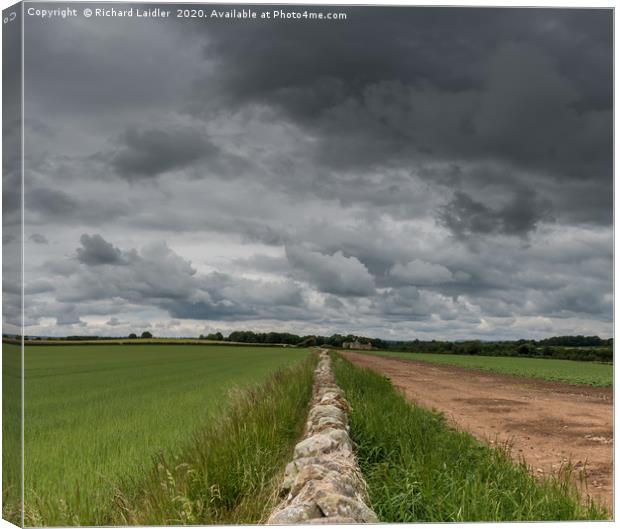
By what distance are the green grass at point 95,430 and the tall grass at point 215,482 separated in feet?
1.20

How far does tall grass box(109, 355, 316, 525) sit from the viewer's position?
14.9ft

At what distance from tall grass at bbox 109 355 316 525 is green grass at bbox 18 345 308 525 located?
365 mm

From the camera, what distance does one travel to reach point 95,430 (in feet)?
31.8

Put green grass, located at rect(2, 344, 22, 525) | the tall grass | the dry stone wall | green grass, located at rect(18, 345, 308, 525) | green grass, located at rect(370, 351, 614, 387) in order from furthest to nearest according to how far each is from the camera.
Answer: green grass, located at rect(370, 351, 614, 387) → green grass, located at rect(18, 345, 308, 525) → the tall grass → green grass, located at rect(2, 344, 22, 525) → the dry stone wall

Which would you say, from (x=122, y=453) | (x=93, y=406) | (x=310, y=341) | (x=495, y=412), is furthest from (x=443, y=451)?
(x=495, y=412)

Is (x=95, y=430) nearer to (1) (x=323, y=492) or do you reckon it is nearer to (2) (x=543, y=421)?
(1) (x=323, y=492)

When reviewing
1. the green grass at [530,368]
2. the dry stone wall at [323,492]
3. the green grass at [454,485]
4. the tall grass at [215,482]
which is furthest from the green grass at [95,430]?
the green grass at [530,368]

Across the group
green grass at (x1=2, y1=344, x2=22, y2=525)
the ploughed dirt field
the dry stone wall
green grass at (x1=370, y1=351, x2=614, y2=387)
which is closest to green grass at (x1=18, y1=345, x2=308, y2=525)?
green grass at (x1=2, y1=344, x2=22, y2=525)

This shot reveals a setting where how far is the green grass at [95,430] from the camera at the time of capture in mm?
4957

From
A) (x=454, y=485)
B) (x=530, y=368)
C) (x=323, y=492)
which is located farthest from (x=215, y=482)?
(x=530, y=368)

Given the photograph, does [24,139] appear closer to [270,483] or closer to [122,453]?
[270,483]

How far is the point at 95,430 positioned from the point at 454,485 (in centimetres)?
705

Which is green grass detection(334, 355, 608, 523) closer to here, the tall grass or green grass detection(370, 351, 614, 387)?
the tall grass

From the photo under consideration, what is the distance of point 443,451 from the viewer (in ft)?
19.3
